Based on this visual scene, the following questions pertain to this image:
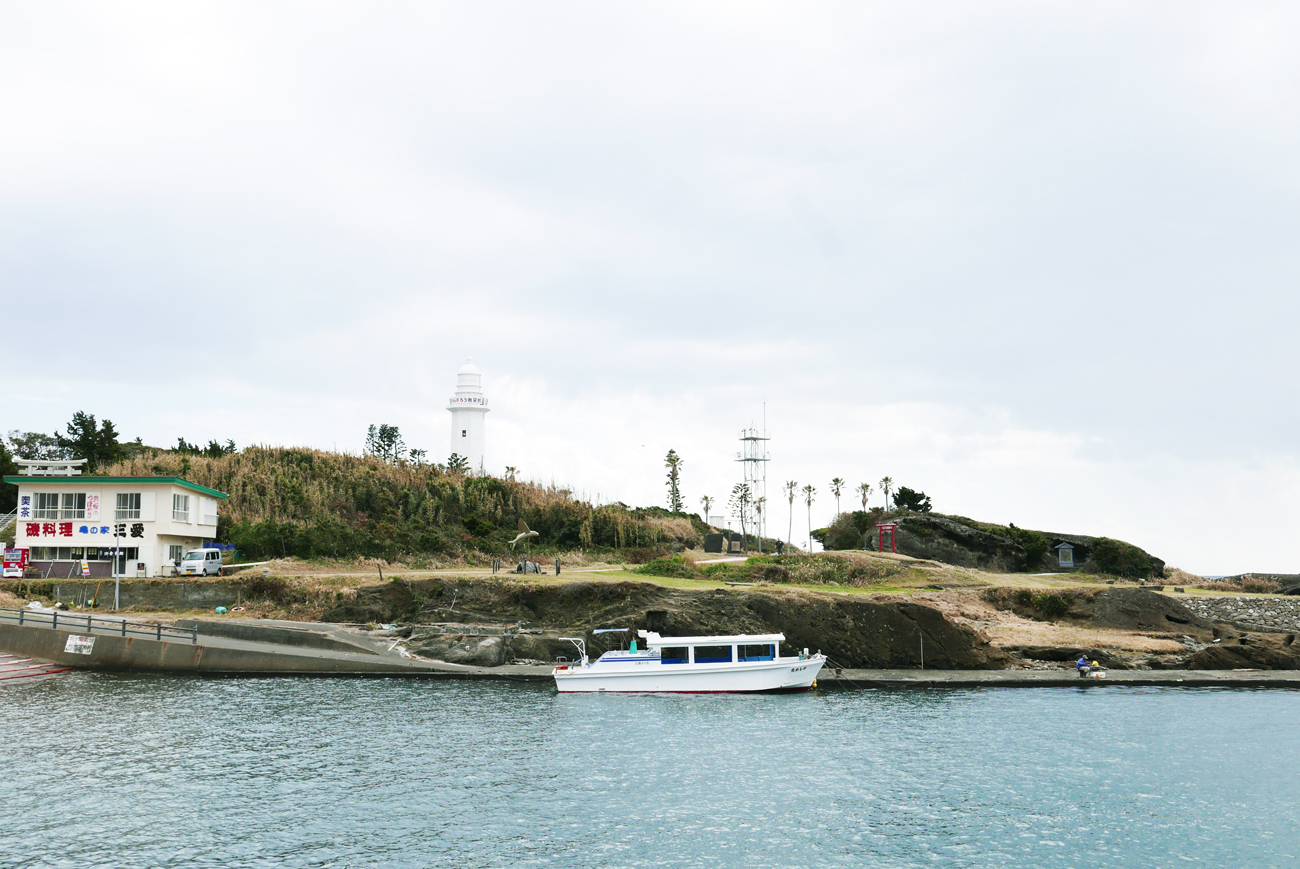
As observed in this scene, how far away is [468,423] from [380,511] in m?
29.6

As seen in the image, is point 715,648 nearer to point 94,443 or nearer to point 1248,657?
point 1248,657

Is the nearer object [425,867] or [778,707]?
[425,867]

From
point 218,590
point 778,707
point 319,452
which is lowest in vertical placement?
point 778,707

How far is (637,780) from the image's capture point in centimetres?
2417

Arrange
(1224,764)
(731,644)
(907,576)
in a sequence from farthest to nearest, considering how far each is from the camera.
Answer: (907,576) < (731,644) < (1224,764)

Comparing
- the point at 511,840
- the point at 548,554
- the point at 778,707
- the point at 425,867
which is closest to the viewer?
the point at 425,867

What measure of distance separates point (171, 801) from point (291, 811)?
326 centimetres

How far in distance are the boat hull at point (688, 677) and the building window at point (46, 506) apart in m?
37.1

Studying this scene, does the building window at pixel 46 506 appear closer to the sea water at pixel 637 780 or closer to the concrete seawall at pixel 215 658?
the concrete seawall at pixel 215 658

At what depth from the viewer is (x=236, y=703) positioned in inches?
1339

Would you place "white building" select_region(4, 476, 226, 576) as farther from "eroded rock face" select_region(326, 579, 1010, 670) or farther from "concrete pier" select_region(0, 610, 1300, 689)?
"eroded rock face" select_region(326, 579, 1010, 670)

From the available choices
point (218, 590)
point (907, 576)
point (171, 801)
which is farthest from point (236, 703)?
point (907, 576)

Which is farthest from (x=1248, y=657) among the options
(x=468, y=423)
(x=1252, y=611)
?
(x=468, y=423)

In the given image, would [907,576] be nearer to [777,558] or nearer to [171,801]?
[777,558]
